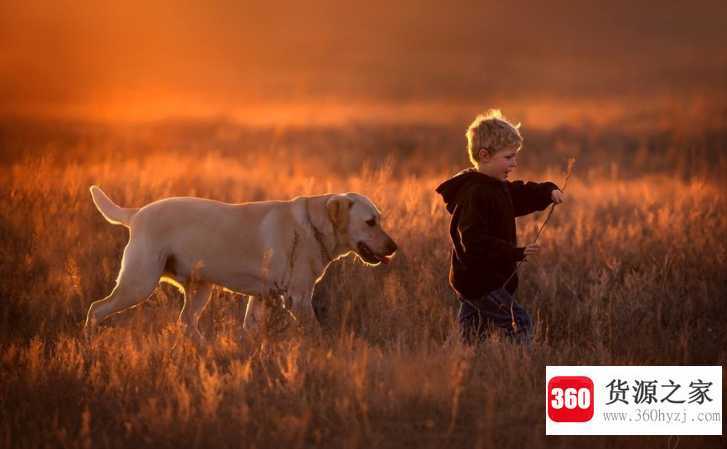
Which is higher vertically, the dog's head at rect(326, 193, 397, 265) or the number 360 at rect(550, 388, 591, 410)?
the dog's head at rect(326, 193, 397, 265)

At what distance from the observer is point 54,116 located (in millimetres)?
35875

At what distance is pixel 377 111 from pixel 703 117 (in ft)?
70.3

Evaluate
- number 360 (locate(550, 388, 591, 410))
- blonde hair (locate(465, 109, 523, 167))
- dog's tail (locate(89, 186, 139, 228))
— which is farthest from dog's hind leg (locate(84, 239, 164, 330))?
number 360 (locate(550, 388, 591, 410))

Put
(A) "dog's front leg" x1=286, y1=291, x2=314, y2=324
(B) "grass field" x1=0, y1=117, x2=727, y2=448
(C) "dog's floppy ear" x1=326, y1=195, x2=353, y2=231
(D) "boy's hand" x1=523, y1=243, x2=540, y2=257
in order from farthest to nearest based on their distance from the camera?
(C) "dog's floppy ear" x1=326, y1=195, x2=353, y2=231
(A) "dog's front leg" x1=286, y1=291, x2=314, y2=324
(D) "boy's hand" x1=523, y1=243, x2=540, y2=257
(B) "grass field" x1=0, y1=117, x2=727, y2=448

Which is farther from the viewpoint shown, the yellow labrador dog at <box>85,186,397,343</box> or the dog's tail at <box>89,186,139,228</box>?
the dog's tail at <box>89,186,139,228</box>

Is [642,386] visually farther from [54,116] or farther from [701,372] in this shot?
[54,116]

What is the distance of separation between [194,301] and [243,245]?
0.76m

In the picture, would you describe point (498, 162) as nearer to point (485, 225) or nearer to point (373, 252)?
point (485, 225)

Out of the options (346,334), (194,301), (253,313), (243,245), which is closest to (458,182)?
(346,334)

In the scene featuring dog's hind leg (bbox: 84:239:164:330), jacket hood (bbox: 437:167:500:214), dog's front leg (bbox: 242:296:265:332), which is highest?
jacket hood (bbox: 437:167:500:214)

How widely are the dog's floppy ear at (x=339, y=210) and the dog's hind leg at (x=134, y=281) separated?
1.24 meters

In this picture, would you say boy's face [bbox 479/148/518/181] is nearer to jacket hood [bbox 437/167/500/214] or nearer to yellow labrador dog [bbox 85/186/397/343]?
jacket hood [bbox 437/167/500/214]

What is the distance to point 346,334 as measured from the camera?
6.86 meters

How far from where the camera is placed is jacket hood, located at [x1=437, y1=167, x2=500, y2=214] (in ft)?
21.8
